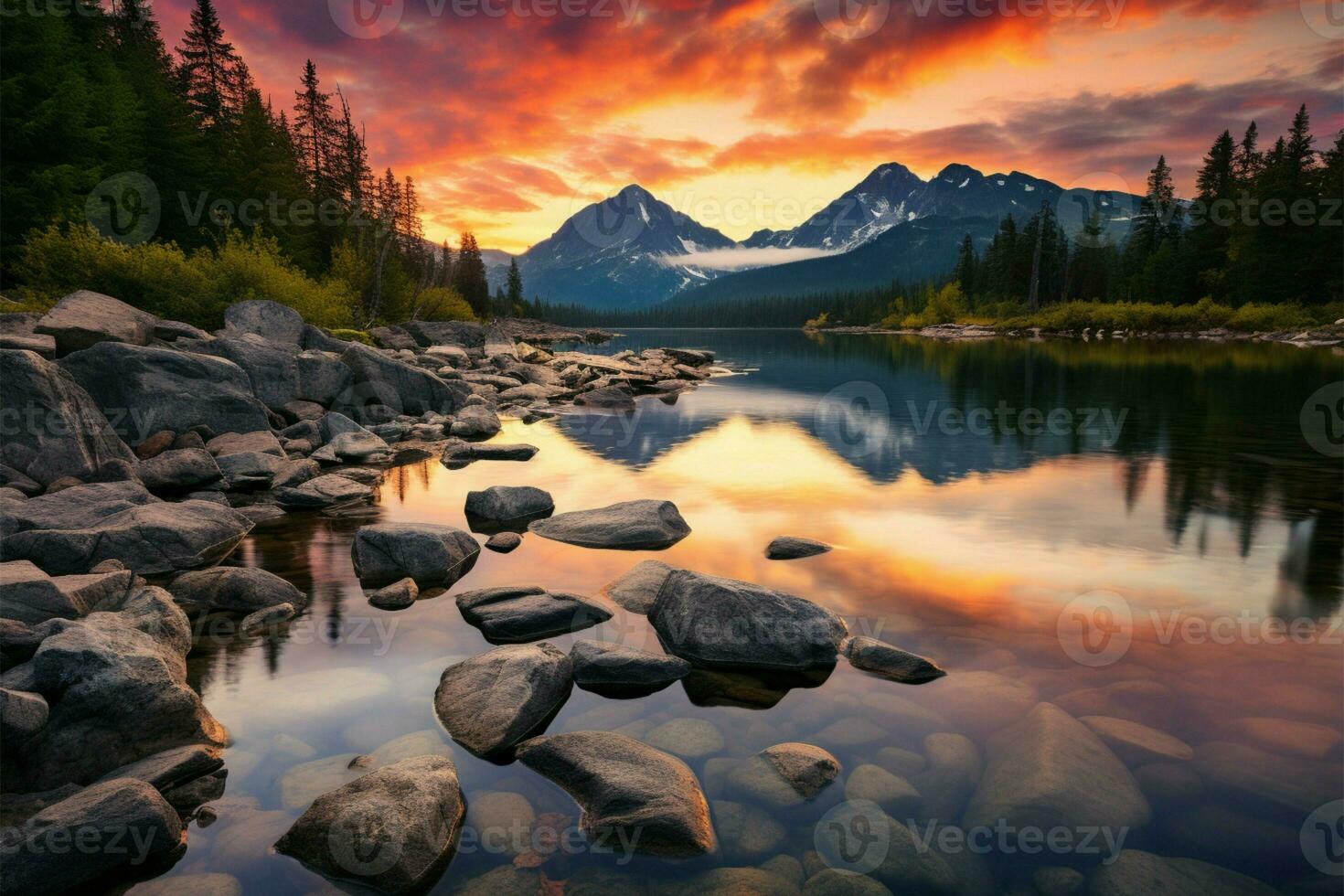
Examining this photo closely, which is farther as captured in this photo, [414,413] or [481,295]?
[481,295]

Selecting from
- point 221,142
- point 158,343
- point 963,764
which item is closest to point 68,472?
point 158,343

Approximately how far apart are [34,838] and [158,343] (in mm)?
15565

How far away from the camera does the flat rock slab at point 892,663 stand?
5.84 meters

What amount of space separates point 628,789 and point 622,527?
5.56 m

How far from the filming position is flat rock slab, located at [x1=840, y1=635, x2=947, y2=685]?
5844 millimetres

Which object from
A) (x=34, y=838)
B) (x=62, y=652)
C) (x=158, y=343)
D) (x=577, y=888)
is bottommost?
(x=577, y=888)

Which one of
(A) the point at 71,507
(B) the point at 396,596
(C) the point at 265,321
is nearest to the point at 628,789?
(B) the point at 396,596

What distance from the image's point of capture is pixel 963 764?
469 cm

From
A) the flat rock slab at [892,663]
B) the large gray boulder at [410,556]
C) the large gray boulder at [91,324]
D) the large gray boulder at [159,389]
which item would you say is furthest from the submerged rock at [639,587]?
the large gray boulder at [91,324]

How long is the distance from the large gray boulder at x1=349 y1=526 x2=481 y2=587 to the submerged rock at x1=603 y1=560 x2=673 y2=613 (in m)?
2.06

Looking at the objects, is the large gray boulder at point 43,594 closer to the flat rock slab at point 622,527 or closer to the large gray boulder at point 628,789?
the large gray boulder at point 628,789

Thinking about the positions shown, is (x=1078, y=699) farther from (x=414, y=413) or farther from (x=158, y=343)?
(x=414, y=413)

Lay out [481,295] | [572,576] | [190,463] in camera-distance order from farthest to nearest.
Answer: [481,295], [190,463], [572,576]

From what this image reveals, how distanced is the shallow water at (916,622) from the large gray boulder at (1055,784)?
Result: 15 centimetres
